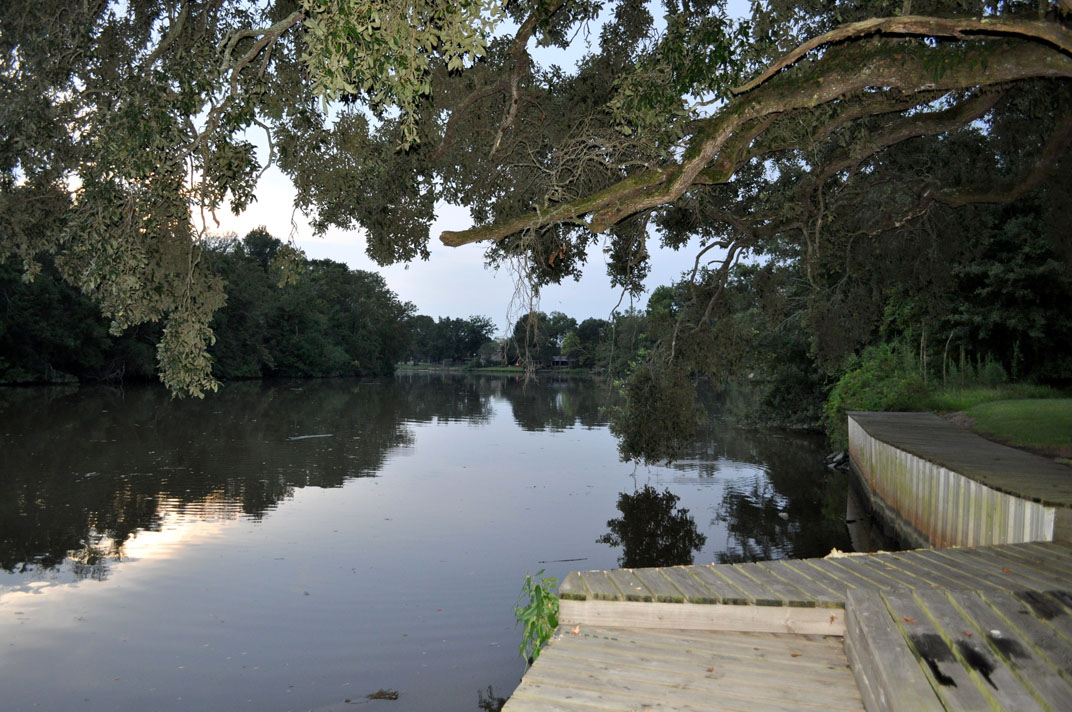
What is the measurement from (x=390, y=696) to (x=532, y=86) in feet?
29.3

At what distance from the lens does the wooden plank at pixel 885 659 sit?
3.17m

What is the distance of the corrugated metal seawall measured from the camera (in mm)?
6836

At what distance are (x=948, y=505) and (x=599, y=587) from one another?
6618mm

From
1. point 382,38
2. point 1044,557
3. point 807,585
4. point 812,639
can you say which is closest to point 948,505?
point 1044,557

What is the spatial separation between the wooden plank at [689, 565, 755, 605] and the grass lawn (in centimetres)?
886

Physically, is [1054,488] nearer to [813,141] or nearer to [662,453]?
[813,141]

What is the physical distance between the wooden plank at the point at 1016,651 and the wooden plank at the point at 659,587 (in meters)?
1.64

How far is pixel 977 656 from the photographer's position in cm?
369

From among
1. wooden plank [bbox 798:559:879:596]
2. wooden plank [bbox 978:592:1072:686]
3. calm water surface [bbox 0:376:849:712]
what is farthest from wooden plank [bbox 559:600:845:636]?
calm water surface [bbox 0:376:849:712]

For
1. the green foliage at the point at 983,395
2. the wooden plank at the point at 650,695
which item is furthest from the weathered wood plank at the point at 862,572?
the green foliage at the point at 983,395

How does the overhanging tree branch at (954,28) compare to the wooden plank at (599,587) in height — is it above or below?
above

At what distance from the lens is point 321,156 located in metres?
9.79

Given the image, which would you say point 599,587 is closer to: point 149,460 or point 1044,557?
point 1044,557

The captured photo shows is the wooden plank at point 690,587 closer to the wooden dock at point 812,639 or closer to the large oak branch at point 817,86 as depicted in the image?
the wooden dock at point 812,639
